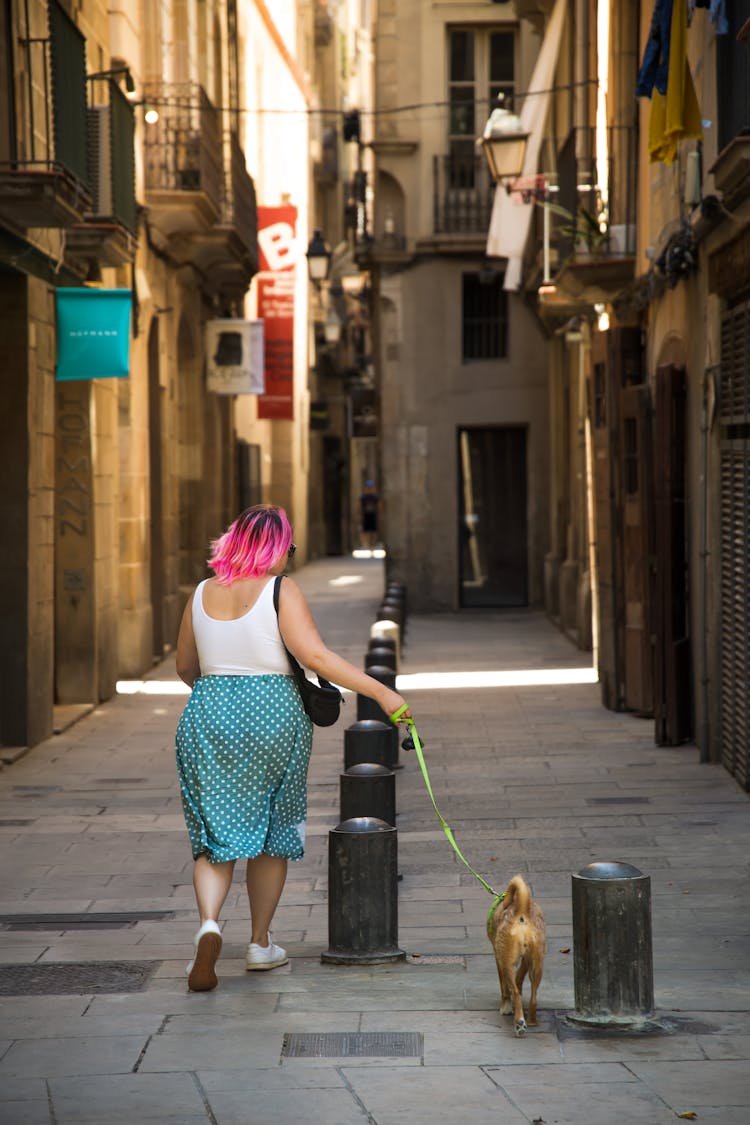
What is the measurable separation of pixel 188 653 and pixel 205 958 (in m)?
1.14

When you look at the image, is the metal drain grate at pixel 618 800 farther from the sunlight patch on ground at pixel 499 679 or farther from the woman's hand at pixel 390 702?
the sunlight patch on ground at pixel 499 679

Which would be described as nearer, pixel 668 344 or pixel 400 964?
pixel 400 964

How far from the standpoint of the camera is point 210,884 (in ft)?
22.3

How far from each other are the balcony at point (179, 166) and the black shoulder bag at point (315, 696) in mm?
14041

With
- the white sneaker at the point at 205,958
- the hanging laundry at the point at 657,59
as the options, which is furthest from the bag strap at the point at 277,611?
the hanging laundry at the point at 657,59

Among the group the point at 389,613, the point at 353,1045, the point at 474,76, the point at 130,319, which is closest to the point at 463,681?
the point at 389,613

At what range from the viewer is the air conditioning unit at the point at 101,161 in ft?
53.5

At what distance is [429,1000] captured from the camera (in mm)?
6496

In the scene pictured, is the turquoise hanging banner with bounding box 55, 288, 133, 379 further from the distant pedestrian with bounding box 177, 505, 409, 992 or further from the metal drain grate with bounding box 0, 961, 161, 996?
the metal drain grate with bounding box 0, 961, 161, 996

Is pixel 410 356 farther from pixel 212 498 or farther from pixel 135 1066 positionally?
pixel 135 1066

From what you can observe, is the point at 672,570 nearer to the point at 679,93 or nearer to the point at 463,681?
the point at 679,93

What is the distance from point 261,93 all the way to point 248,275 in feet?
31.5

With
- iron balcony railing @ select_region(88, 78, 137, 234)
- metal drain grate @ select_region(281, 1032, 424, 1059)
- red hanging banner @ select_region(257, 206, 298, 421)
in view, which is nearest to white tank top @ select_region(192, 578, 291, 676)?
metal drain grate @ select_region(281, 1032, 424, 1059)

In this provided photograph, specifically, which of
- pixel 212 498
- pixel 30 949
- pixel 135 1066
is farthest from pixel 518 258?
pixel 135 1066
